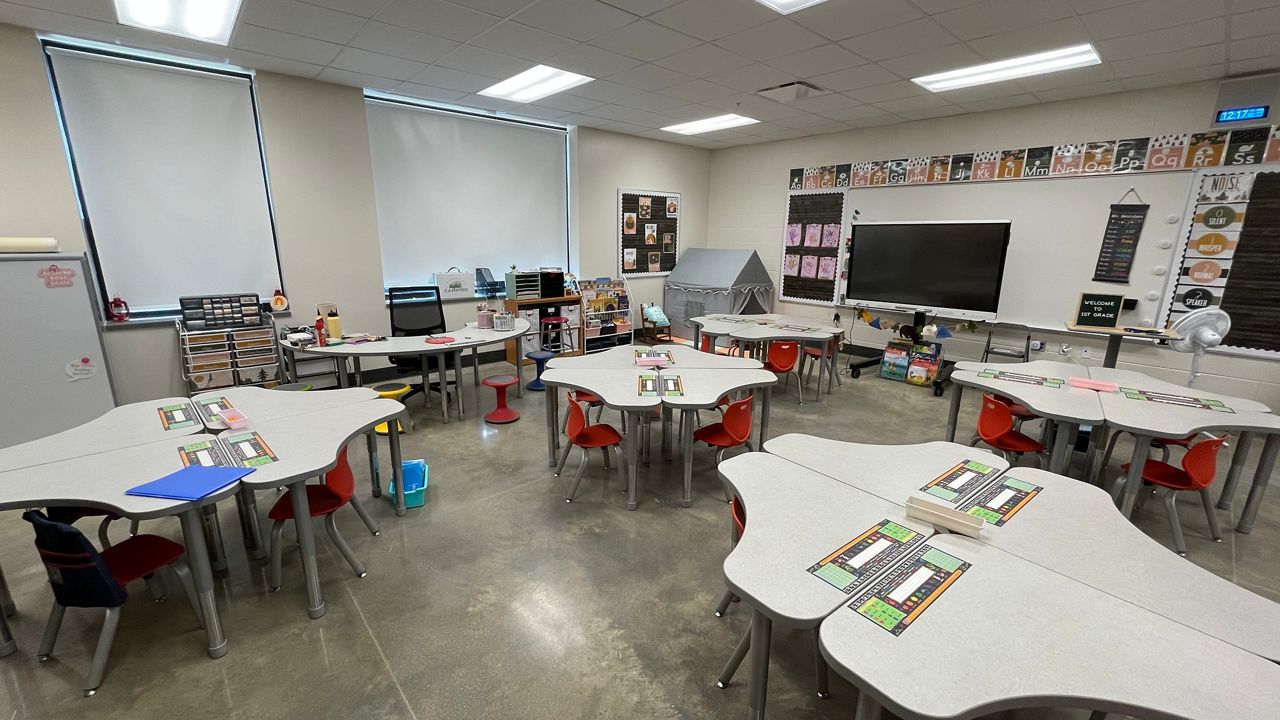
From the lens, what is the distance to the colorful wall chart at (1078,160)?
14.6 ft

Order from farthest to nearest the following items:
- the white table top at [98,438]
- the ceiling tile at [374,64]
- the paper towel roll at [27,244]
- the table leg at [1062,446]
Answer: the ceiling tile at [374,64], the paper towel roll at [27,244], the table leg at [1062,446], the white table top at [98,438]

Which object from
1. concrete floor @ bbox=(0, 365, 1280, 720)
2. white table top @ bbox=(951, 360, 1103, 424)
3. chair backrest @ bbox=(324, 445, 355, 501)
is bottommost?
concrete floor @ bbox=(0, 365, 1280, 720)

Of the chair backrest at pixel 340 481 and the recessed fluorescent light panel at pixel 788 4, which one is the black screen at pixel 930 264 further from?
the chair backrest at pixel 340 481

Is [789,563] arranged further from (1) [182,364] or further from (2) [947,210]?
(2) [947,210]

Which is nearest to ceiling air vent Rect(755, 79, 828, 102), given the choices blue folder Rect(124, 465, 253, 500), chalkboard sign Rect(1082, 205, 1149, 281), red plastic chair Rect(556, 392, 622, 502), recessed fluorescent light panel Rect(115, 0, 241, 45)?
chalkboard sign Rect(1082, 205, 1149, 281)

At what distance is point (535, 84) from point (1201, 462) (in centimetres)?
580

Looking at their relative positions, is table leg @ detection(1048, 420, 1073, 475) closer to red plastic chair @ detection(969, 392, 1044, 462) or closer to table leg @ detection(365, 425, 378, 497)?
red plastic chair @ detection(969, 392, 1044, 462)

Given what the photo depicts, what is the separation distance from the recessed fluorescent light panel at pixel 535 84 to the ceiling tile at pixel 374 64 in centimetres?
81

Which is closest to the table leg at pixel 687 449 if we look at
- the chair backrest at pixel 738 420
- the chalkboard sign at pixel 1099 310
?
the chair backrest at pixel 738 420

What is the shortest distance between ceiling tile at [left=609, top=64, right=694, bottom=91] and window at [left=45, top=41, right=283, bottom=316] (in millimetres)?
3453

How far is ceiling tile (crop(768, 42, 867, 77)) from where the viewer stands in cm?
395

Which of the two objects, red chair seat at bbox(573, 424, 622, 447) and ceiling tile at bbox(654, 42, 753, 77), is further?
ceiling tile at bbox(654, 42, 753, 77)

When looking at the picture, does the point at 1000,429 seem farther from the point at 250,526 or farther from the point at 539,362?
the point at 250,526

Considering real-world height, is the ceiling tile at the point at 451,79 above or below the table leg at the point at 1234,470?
above
